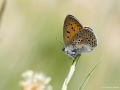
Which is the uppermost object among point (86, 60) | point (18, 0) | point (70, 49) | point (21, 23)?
point (18, 0)

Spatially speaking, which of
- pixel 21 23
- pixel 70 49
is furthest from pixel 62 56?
pixel 70 49

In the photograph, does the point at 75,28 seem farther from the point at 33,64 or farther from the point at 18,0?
the point at 18,0

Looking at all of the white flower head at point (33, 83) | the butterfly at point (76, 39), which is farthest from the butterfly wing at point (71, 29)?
the white flower head at point (33, 83)

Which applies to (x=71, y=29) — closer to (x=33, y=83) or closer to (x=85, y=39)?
(x=85, y=39)

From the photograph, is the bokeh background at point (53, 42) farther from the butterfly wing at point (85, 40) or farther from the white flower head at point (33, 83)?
the white flower head at point (33, 83)

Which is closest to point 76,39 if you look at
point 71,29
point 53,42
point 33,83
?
point 71,29

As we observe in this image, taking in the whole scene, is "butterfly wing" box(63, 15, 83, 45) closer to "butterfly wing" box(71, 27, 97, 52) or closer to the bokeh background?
"butterfly wing" box(71, 27, 97, 52)

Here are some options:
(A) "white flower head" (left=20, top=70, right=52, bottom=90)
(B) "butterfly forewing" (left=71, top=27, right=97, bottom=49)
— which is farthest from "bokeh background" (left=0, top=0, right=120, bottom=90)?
(A) "white flower head" (left=20, top=70, right=52, bottom=90)
